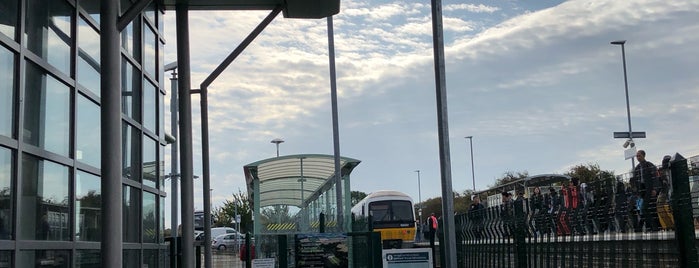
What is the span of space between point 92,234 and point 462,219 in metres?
11.4

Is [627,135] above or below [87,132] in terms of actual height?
above

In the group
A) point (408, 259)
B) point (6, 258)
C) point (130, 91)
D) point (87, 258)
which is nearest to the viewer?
point (6, 258)

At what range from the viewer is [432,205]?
11556 cm

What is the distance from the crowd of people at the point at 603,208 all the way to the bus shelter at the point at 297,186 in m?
5.99

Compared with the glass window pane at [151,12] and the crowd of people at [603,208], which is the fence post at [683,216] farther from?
the glass window pane at [151,12]

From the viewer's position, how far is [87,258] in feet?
29.9

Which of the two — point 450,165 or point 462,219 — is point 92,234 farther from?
point 462,219

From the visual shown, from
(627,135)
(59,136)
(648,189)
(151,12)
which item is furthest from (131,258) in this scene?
(627,135)

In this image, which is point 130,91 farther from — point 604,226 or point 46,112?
point 604,226

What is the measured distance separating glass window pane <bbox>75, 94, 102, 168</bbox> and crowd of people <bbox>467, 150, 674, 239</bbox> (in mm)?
5037

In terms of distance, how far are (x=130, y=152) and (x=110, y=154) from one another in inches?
146

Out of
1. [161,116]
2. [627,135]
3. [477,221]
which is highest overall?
[627,135]

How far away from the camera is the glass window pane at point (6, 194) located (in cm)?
688

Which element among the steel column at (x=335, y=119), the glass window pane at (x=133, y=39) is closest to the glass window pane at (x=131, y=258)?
the glass window pane at (x=133, y=39)
